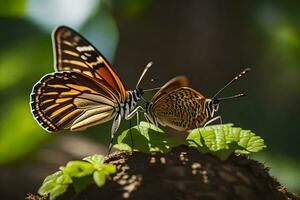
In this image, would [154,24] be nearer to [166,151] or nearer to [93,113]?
[93,113]

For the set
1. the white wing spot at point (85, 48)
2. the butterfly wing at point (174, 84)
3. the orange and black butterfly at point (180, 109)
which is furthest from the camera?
the white wing spot at point (85, 48)

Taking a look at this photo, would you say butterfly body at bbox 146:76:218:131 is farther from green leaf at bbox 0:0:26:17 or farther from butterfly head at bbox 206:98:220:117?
green leaf at bbox 0:0:26:17

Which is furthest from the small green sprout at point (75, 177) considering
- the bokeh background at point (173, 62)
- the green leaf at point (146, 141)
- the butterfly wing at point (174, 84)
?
the bokeh background at point (173, 62)

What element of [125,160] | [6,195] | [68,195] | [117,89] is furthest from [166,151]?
[6,195]

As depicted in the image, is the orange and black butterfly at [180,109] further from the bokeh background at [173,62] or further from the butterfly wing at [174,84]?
the bokeh background at [173,62]

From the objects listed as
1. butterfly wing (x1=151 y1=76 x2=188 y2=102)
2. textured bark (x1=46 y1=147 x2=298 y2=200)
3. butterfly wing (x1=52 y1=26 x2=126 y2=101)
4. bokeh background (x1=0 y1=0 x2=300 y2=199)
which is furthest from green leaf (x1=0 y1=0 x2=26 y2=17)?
textured bark (x1=46 y1=147 x2=298 y2=200)

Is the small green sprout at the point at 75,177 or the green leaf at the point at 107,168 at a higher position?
the green leaf at the point at 107,168
